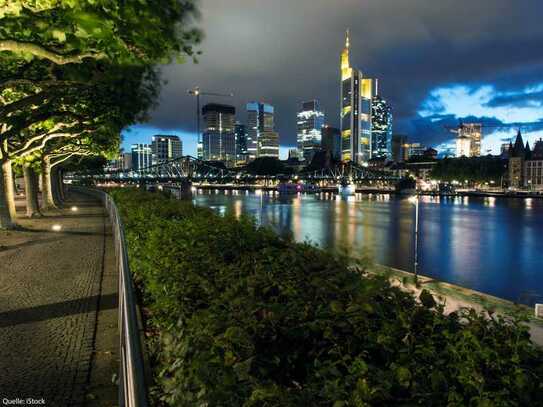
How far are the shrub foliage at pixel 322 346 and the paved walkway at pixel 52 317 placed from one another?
1.39 meters

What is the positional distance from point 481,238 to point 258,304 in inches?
1734

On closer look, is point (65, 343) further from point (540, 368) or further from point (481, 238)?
point (481, 238)

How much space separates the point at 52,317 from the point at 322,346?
6111mm

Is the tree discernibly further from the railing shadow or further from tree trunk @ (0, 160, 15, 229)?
tree trunk @ (0, 160, 15, 229)

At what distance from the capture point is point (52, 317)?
303 inches

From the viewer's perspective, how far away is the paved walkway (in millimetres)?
5242

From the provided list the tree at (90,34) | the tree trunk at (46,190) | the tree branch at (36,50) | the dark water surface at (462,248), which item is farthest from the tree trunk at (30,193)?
the tree branch at (36,50)

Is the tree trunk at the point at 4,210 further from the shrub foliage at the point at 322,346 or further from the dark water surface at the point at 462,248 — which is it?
the shrub foliage at the point at 322,346

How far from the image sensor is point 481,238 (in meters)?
42.4

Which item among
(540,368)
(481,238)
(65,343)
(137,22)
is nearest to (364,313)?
(540,368)

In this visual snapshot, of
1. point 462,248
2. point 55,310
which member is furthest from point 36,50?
point 462,248

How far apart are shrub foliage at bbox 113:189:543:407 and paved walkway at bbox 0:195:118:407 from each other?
54.8 inches

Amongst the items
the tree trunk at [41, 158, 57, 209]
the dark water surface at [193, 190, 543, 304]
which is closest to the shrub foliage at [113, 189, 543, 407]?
the dark water surface at [193, 190, 543, 304]

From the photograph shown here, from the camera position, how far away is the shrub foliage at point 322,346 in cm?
259
